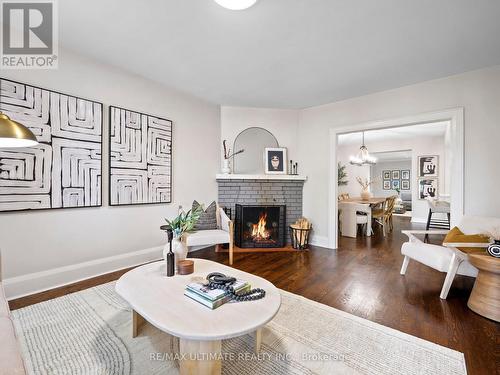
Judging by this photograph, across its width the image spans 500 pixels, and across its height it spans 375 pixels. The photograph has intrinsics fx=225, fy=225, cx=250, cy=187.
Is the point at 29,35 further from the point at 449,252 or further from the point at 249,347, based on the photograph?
the point at 449,252

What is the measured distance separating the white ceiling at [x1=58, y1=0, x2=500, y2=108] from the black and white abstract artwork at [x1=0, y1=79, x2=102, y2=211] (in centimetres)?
66

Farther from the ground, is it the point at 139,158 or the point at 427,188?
the point at 139,158

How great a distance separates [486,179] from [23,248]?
5031 mm

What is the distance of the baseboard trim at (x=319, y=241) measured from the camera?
13.1ft

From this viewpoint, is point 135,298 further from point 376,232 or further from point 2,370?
point 376,232

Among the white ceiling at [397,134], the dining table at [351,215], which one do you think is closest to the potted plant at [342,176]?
the white ceiling at [397,134]

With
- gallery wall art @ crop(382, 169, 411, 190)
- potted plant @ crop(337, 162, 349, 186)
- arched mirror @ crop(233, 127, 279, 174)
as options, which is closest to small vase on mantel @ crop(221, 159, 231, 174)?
arched mirror @ crop(233, 127, 279, 174)

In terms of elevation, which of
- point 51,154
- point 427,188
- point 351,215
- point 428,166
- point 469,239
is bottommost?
point 351,215

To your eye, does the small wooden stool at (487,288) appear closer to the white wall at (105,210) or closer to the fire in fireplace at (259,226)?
the fire in fireplace at (259,226)

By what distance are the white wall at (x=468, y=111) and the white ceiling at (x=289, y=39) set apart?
166 mm

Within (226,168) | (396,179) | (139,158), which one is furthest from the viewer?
(396,179)

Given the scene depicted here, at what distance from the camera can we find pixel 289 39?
220 cm

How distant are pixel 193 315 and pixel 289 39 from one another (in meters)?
2.45

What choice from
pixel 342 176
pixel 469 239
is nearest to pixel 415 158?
pixel 342 176
